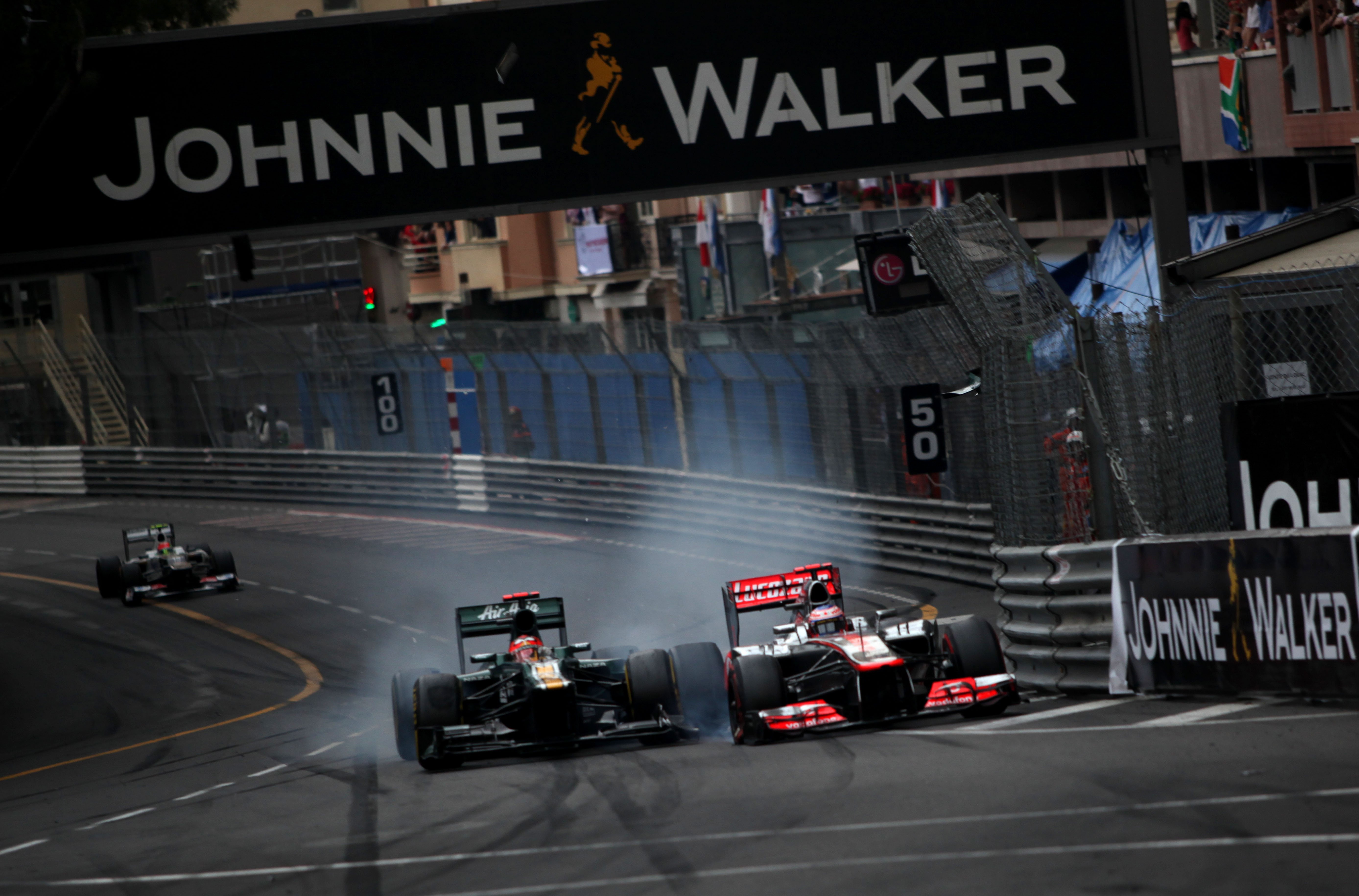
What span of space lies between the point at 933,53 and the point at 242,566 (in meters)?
15.1

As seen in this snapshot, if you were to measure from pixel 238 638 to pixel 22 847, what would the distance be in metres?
10.2

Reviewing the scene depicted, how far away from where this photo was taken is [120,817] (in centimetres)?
970

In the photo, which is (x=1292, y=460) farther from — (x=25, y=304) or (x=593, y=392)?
(x=25, y=304)

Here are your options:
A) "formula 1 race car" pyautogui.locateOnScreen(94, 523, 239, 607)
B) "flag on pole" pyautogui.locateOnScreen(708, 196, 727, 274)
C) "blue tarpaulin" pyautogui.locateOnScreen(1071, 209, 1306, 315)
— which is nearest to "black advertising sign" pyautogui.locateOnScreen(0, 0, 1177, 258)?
"blue tarpaulin" pyautogui.locateOnScreen(1071, 209, 1306, 315)

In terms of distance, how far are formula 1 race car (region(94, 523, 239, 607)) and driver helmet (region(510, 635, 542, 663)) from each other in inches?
449

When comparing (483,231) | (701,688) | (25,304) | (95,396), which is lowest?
(701,688)

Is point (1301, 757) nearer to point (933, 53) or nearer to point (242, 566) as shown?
point (933, 53)

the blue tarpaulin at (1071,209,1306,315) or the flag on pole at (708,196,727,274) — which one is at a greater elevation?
the flag on pole at (708,196,727,274)

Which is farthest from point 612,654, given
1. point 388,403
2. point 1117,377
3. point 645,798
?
point 388,403

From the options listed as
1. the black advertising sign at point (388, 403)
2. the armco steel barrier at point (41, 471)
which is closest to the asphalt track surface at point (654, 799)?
the black advertising sign at point (388, 403)

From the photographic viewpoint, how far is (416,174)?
1288cm

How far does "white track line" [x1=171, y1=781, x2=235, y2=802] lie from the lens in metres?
10.2

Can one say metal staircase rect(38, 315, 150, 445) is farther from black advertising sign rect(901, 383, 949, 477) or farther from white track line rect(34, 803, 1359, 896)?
white track line rect(34, 803, 1359, 896)

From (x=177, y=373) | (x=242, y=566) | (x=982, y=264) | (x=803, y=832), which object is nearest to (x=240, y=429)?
(x=177, y=373)
